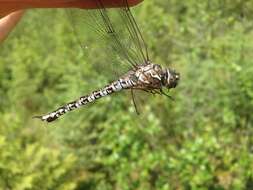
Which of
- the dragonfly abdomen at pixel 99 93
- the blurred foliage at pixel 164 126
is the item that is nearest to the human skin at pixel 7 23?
the dragonfly abdomen at pixel 99 93

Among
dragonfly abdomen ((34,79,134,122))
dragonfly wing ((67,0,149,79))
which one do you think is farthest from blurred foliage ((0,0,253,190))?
dragonfly wing ((67,0,149,79))

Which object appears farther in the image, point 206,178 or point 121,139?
point 121,139

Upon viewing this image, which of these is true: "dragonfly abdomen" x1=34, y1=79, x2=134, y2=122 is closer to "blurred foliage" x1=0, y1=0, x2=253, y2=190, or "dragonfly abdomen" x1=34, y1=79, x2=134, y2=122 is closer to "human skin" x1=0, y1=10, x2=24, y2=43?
"human skin" x1=0, y1=10, x2=24, y2=43

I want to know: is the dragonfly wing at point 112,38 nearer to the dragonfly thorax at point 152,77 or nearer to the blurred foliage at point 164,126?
the dragonfly thorax at point 152,77

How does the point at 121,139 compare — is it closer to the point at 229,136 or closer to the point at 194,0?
the point at 229,136

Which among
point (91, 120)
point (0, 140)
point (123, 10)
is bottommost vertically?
point (91, 120)

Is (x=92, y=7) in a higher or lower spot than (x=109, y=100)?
higher

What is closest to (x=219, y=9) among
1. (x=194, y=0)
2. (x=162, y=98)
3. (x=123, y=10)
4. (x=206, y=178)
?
(x=194, y=0)

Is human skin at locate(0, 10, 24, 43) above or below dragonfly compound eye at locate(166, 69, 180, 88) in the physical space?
above
